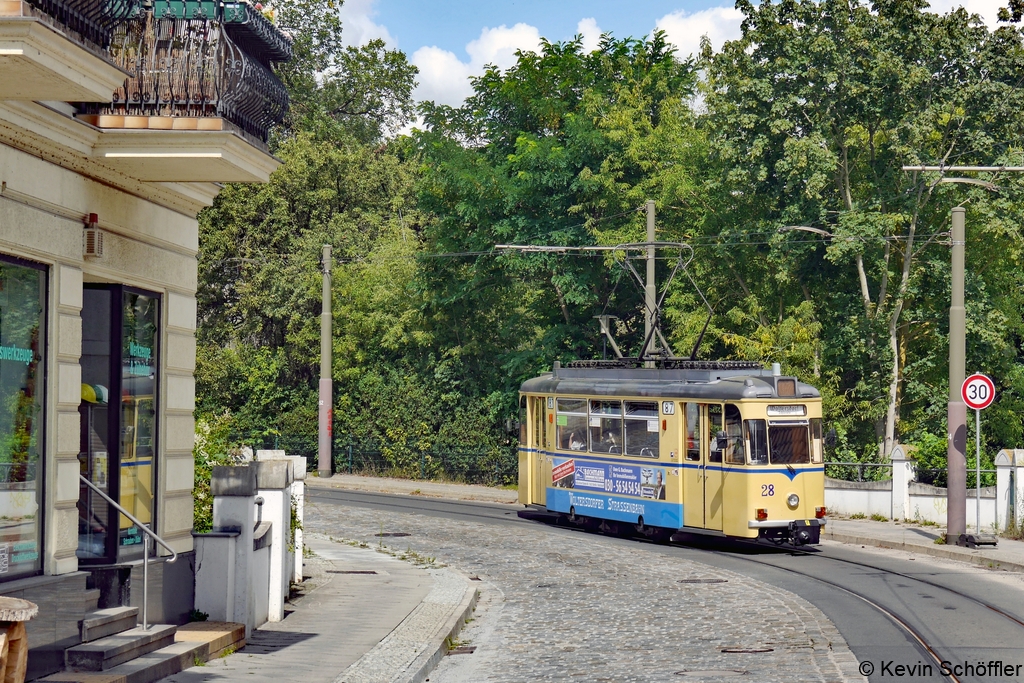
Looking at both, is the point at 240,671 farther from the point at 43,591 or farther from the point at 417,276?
the point at 417,276

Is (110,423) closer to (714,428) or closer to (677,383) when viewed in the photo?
(714,428)

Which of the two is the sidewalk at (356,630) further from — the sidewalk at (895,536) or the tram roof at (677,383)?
the sidewalk at (895,536)

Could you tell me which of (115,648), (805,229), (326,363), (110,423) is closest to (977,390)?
(805,229)

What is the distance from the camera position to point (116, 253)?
12.5 metres

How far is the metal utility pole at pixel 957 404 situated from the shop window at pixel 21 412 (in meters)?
16.4

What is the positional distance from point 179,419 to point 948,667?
8.07m

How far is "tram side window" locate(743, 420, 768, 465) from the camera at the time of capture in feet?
72.3

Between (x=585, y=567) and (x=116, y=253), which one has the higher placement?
(x=116, y=253)

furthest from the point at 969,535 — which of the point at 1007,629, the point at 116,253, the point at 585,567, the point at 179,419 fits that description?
the point at 116,253

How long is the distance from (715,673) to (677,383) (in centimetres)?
1204

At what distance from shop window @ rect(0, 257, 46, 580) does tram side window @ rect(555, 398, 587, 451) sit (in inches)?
618

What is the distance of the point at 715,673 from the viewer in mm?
11656

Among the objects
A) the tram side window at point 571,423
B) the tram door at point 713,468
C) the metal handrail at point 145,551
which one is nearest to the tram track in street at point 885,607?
the tram door at point 713,468

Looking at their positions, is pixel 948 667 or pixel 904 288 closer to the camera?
pixel 948 667
